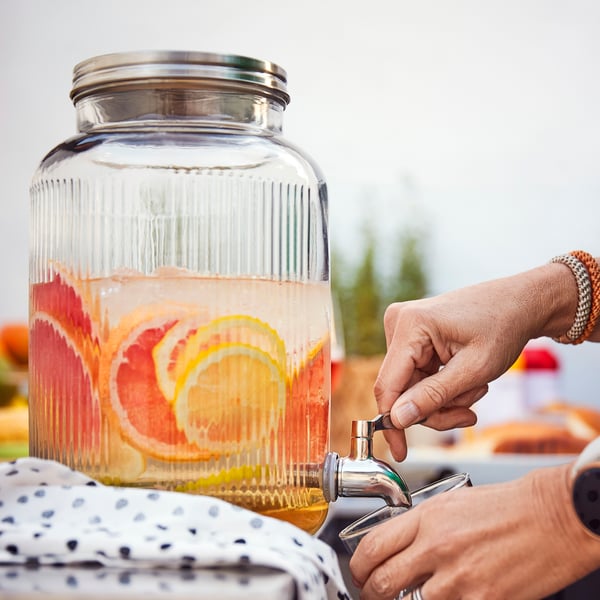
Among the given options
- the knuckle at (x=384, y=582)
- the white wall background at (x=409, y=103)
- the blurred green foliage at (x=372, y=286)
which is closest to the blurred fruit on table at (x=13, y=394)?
the knuckle at (x=384, y=582)

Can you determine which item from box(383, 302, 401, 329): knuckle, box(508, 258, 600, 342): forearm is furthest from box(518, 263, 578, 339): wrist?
box(383, 302, 401, 329): knuckle

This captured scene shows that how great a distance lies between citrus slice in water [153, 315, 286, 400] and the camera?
52 centimetres

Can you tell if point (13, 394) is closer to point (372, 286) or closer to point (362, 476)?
point (362, 476)

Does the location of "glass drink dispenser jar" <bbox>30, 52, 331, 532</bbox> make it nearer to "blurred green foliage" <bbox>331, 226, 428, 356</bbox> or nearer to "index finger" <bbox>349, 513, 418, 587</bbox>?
"index finger" <bbox>349, 513, 418, 587</bbox>

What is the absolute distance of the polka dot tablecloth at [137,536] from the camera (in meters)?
0.40

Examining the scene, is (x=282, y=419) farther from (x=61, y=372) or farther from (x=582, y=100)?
(x=582, y=100)

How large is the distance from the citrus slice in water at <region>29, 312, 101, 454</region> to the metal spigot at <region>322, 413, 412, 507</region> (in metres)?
0.14

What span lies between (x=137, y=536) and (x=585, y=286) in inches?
20.6

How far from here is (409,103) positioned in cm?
346

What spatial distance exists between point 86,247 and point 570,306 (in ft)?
1.50

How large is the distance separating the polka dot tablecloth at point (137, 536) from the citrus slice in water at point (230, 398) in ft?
0.22

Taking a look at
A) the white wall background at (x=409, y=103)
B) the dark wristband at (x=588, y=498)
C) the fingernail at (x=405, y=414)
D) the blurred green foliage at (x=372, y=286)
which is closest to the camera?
the dark wristband at (x=588, y=498)

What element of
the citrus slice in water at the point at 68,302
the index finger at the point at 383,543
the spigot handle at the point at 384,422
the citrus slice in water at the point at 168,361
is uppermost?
the citrus slice in water at the point at 68,302

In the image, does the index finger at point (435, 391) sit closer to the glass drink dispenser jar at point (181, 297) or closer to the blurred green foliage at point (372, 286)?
the glass drink dispenser jar at point (181, 297)
